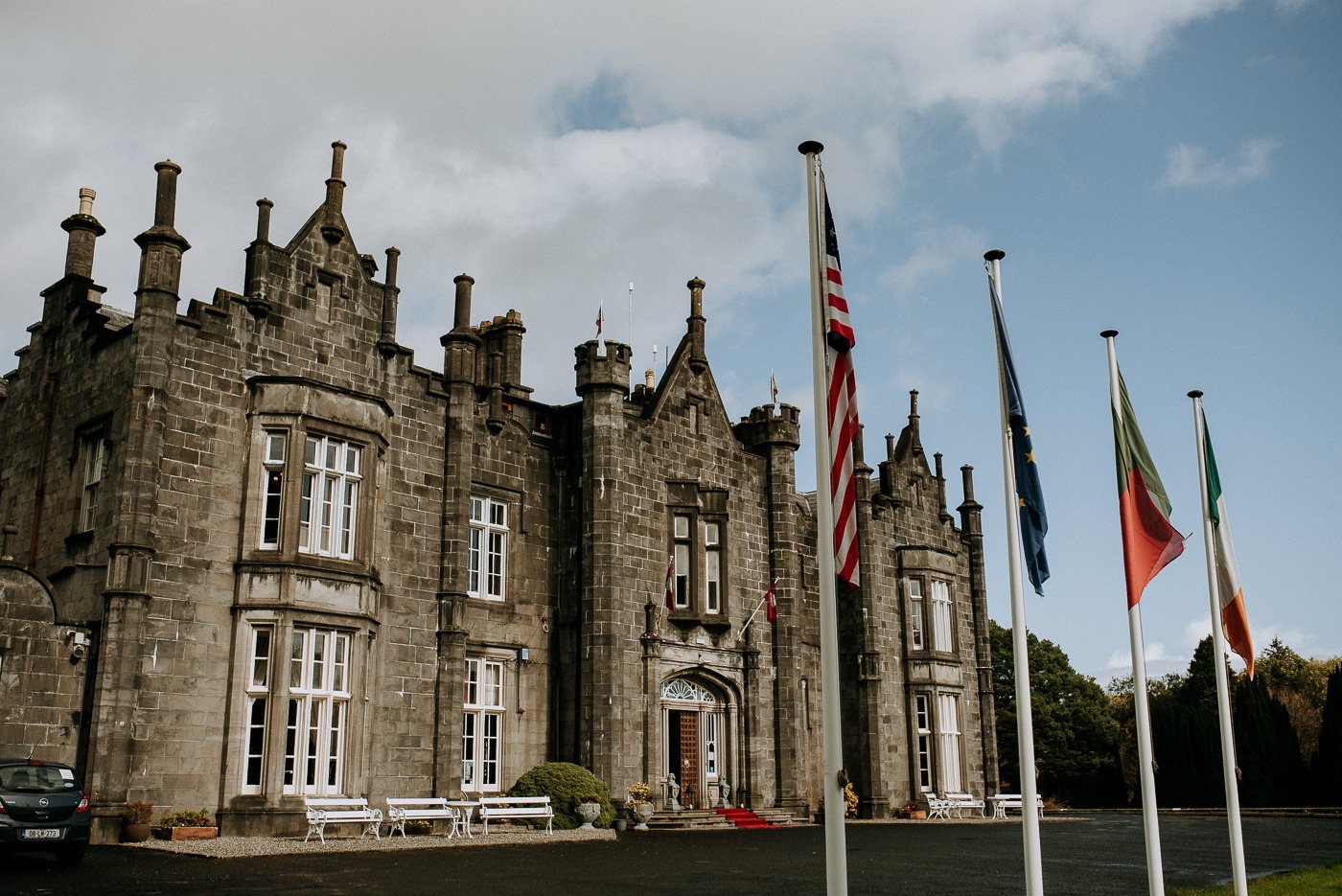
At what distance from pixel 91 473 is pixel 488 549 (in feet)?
29.6

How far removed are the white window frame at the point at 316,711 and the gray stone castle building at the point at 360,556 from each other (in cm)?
6

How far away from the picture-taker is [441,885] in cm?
1496

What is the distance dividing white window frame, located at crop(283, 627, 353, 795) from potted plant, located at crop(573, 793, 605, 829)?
542 cm

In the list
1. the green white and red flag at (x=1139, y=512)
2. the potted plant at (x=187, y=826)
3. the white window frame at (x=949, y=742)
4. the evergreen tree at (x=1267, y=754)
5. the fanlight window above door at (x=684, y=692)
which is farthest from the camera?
the evergreen tree at (x=1267, y=754)

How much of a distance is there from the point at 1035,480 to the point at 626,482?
17990 millimetres

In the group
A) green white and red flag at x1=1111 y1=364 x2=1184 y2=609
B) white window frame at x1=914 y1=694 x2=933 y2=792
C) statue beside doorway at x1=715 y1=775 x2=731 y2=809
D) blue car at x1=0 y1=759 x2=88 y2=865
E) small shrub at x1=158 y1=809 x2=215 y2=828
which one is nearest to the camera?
green white and red flag at x1=1111 y1=364 x2=1184 y2=609

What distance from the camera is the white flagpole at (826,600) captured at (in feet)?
30.9

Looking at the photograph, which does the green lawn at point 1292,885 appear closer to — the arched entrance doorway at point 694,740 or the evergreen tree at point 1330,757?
the arched entrance doorway at point 694,740

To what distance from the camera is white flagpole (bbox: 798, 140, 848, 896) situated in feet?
30.9

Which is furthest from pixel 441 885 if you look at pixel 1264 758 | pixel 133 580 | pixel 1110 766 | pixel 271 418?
Result: pixel 1110 766

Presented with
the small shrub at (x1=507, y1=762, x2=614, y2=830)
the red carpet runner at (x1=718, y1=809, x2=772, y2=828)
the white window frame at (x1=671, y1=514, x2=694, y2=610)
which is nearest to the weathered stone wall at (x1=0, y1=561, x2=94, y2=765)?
the small shrub at (x1=507, y1=762, x2=614, y2=830)

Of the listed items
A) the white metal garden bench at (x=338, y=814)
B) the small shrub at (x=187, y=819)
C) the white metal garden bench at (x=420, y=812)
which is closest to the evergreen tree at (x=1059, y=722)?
the white metal garden bench at (x=420, y=812)

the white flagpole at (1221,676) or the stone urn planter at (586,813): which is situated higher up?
the white flagpole at (1221,676)

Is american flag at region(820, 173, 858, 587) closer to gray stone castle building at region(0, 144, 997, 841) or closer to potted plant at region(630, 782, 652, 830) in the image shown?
gray stone castle building at region(0, 144, 997, 841)
